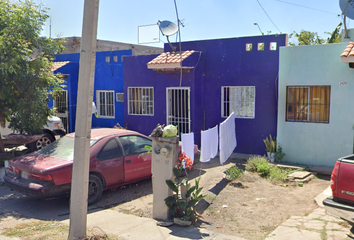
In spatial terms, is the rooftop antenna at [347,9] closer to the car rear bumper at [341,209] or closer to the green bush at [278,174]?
the green bush at [278,174]

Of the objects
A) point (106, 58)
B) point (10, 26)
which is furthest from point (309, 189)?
point (106, 58)

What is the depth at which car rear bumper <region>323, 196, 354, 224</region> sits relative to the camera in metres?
4.68

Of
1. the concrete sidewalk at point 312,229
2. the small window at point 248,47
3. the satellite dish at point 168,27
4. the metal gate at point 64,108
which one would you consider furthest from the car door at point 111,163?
the metal gate at point 64,108


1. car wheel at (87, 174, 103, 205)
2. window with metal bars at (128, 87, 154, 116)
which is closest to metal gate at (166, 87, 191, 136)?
window with metal bars at (128, 87, 154, 116)

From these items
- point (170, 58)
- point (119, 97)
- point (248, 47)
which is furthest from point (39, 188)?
point (119, 97)

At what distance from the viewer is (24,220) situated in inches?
242

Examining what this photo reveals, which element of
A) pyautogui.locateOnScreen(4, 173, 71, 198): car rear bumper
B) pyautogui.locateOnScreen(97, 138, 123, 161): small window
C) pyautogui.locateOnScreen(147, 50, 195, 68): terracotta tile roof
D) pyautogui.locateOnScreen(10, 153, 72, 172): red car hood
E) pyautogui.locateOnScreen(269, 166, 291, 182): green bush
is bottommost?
pyautogui.locateOnScreen(269, 166, 291, 182): green bush

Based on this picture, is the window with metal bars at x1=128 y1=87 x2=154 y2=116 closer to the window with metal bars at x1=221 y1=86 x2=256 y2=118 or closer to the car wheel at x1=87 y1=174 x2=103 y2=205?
the window with metal bars at x1=221 y1=86 x2=256 y2=118

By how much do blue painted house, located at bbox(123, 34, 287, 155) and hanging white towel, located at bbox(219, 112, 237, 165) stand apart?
1414mm

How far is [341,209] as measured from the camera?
476cm

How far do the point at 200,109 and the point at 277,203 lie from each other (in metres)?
5.36

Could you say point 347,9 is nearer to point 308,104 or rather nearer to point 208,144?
point 308,104

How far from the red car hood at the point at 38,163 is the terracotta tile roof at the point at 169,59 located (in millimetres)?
5486

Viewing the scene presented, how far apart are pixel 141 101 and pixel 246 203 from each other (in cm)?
707
